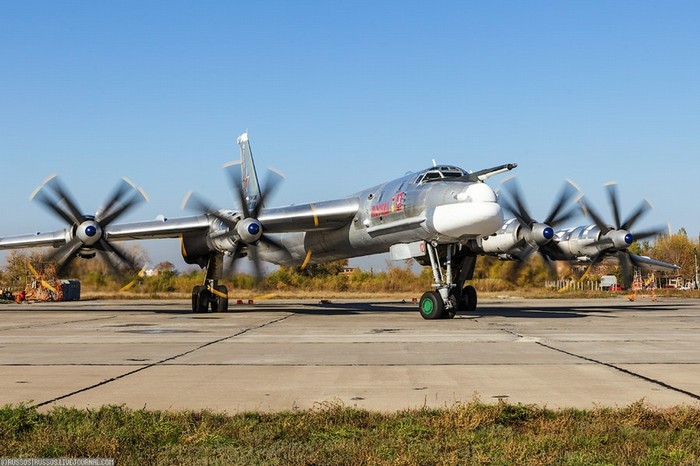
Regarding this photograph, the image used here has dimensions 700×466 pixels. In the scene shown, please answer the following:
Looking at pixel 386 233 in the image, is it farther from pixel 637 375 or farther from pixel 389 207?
pixel 637 375

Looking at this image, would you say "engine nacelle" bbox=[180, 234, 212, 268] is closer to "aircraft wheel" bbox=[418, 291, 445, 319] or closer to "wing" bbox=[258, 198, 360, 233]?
"wing" bbox=[258, 198, 360, 233]

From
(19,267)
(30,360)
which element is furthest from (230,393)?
(19,267)

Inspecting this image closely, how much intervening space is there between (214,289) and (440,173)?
9.94 metres

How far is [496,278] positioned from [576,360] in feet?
167

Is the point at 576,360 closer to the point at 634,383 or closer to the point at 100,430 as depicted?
the point at 634,383

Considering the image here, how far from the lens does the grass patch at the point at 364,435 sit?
4602 mm

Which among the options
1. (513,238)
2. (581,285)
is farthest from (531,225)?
(581,285)

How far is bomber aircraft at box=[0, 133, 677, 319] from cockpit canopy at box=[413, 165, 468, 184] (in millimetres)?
32

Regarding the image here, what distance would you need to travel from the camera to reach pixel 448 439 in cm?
505

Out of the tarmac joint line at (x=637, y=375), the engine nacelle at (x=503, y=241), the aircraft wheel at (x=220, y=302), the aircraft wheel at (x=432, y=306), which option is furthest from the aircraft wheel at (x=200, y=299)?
the tarmac joint line at (x=637, y=375)

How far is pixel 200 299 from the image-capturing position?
25.5 metres

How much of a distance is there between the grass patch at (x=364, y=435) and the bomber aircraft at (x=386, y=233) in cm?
1333

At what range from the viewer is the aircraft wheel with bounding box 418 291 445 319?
19.5 m

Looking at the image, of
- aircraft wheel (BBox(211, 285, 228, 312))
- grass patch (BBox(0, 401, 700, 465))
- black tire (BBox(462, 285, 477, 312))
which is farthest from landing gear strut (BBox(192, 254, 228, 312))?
grass patch (BBox(0, 401, 700, 465))
